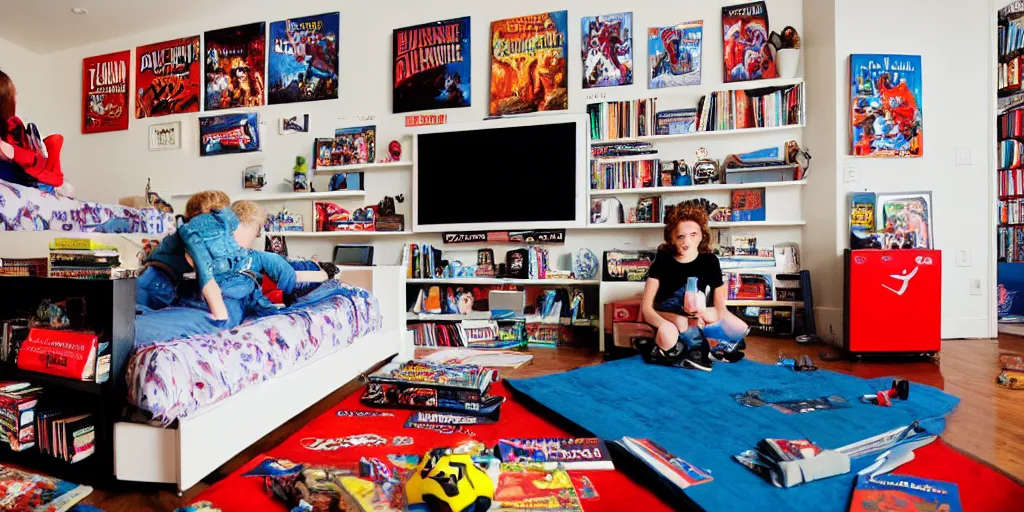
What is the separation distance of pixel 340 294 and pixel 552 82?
2460 mm

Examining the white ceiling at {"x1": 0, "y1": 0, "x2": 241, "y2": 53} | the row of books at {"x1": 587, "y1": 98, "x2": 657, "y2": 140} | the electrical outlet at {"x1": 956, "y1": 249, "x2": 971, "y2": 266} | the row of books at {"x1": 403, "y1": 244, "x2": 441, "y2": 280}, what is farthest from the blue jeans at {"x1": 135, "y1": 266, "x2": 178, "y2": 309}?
the electrical outlet at {"x1": 956, "y1": 249, "x2": 971, "y2": 266}

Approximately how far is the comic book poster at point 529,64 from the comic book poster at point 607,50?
178 mm

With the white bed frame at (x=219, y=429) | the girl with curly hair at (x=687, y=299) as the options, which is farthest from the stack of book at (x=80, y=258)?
the girl with curly hair at (x=687, y=299)

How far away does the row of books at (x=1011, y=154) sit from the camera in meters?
4.17

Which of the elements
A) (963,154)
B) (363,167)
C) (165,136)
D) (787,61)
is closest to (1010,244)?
(963,154)

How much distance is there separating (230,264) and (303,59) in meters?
3.09

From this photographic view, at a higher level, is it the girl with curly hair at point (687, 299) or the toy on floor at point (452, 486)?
the girl with curly hair at point (687, 299)

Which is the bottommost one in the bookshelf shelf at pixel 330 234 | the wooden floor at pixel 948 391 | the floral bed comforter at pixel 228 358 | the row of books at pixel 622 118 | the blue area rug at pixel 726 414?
the wooden floor at pixel 948 391

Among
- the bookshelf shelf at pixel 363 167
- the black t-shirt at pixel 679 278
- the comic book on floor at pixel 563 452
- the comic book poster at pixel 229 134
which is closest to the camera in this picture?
the comic book on floor at pixel 563 452

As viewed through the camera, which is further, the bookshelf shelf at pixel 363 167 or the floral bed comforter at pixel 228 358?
the bookshelf shelf at pixel 363 167

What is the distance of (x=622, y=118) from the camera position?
12.1 feet

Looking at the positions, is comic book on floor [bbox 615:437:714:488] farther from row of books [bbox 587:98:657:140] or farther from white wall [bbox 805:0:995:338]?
row of books [bbox 587:98:657:140]

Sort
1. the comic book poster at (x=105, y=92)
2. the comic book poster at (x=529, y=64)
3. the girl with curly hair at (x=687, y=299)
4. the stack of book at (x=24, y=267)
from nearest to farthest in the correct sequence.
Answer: the stack of book at (x=24, y=267), the girl with curly hair at (x=687, y=299), the comic book poster at (x=529, y=64), the comic book poster at (x=105, y=92)

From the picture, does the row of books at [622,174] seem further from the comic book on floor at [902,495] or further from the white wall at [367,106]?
the comic book on floor at [902,495]
